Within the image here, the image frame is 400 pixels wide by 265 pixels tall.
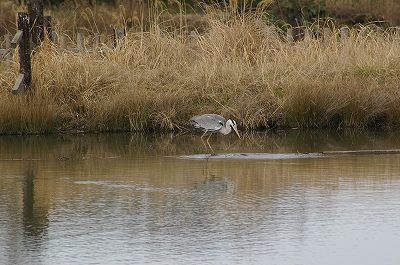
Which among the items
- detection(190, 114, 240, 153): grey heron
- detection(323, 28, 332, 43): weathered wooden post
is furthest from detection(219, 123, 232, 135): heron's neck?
detection(323, 28, 332, 43): weathered wooden post

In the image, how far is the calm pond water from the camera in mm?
7758

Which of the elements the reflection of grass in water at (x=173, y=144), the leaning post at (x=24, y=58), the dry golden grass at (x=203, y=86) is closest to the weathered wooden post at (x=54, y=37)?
the dry golden grass at (x=203, y=86)

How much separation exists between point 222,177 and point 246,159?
4.75 ft

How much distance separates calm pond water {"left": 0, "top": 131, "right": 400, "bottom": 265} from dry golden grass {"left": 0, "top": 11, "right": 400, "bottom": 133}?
1.94 meters

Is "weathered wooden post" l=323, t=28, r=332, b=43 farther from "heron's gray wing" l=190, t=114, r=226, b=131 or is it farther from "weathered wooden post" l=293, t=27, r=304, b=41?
"heron's gray wing" l=190, t=114, r=226, b=131

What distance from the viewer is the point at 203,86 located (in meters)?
17.5

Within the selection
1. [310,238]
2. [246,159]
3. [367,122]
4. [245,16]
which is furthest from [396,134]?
[310,238]

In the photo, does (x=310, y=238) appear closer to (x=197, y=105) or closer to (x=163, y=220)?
(x=163, y=220)

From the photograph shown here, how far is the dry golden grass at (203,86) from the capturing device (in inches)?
648

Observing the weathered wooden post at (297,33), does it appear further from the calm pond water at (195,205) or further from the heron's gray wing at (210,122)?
the heron's gray wing at (210,122)

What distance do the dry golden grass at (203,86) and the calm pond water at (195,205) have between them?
6.35 feet

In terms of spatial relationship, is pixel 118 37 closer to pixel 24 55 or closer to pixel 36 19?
pixel 36 19

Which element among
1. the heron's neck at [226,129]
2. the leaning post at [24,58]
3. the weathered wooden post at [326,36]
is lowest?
the heron's neck at [226,129]

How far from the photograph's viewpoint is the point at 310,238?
26.8 feet
